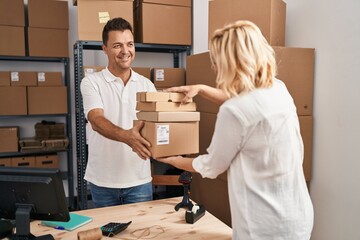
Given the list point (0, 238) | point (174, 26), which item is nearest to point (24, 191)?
point (0, 238)

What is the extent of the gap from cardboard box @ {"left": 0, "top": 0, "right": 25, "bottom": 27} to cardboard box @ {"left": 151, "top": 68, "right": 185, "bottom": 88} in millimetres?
1395

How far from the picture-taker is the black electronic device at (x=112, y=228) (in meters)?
1.31

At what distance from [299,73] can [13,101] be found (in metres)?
2.67

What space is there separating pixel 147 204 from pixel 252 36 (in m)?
1.04

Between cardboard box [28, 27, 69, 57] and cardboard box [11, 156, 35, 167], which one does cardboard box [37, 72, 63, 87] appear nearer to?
cardboard box [28, 27, 69, 57]

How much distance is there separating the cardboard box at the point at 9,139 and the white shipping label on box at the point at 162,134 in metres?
2.44

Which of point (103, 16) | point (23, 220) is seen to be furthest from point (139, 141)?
point (103, 16)

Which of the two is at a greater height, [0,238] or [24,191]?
[24,191]

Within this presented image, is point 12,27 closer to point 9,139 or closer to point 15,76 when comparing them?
point 15,76

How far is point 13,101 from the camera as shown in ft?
10.5

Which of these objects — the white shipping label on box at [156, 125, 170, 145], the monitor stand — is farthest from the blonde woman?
the monitor stand

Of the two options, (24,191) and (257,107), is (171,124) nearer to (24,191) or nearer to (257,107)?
(257,107)

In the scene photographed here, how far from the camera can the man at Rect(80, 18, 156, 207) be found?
1794 mm

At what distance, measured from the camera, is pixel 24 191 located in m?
1.17
